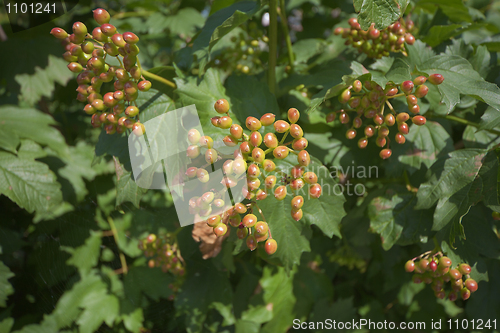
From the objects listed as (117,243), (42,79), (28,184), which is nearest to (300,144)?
(28,184)

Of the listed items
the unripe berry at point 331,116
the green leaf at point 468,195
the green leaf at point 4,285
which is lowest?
the green leaf at point 4,285

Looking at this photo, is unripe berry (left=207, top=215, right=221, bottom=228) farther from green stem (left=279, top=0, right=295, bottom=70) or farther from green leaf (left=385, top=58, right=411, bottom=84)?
green stem (left=279, top=0, right=295, bottom=70)

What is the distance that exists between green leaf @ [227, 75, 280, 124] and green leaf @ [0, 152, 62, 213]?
3.11 feet

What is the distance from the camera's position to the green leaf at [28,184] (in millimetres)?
1299

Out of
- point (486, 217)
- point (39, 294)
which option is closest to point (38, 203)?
point (39, 294)

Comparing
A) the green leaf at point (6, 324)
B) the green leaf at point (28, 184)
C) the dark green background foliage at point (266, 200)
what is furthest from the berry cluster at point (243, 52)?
the green leaf at point (6, 324)

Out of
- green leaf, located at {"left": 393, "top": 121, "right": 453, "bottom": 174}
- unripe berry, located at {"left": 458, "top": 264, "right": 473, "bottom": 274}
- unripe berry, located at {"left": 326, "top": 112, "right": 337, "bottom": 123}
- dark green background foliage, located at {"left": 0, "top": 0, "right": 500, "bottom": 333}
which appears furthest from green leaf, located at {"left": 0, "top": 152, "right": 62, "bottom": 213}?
unripe berry, located at {"left": 458, "top": 264, "right": 473, "bottom": 274}

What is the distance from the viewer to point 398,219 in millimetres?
1181

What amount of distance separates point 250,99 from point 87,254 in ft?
4.45

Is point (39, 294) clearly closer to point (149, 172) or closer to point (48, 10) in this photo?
point (149, 172)

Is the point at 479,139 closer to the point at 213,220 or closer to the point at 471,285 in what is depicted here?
the point at 471,285

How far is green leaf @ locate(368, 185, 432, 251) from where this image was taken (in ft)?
3.78

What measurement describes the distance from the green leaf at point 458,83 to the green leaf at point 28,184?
1613 millimetres

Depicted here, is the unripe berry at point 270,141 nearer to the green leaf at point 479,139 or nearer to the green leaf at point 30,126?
the green leaf at point 479,139
